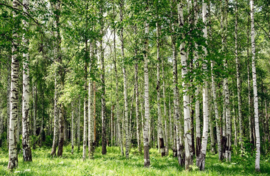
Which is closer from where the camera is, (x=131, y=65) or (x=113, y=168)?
(x=113, y=168)

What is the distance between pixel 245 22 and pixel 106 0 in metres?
12.7

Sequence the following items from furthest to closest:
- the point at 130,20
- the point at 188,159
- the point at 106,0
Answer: the point at 106,0, the point at 130,20, the point at 188,159

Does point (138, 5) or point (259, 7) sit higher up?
point (259, 7)

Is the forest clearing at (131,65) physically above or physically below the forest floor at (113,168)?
above

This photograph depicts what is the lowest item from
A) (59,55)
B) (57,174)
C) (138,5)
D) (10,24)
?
(57,174)

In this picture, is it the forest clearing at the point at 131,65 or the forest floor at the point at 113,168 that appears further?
the forest floor at the point at 113,168

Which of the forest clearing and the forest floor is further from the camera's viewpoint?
the forest floor

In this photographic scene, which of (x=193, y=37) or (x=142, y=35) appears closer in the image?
(x=193, y=37)

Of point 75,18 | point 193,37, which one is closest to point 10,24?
point 193,37

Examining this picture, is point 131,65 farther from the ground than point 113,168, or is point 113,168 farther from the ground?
point 131,65

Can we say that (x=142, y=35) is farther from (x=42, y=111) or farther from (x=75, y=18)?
(x=42, y=111)

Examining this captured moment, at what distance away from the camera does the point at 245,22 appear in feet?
57.6

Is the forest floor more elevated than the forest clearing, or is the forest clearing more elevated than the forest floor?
the forest clearing

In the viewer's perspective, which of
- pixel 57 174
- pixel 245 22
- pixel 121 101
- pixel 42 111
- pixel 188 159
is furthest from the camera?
pixel 121 101
